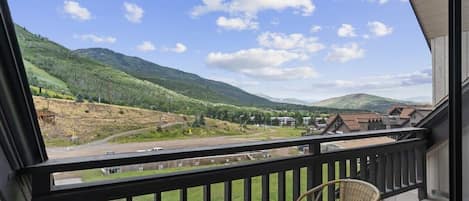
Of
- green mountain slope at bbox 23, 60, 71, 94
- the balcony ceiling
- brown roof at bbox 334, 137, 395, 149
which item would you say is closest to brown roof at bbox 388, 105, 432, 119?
brown roof at bbox 334, 137, 395, 149

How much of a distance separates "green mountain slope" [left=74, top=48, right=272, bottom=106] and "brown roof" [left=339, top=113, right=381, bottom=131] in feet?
2.29

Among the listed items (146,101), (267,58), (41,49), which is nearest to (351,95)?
(267,58)

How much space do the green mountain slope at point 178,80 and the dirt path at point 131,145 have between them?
0.30m

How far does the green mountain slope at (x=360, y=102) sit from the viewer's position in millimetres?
2797

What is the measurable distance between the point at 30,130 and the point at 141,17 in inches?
35.8

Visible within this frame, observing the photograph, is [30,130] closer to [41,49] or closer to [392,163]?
[41,49]

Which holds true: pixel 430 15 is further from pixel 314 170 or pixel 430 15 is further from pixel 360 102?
pixel 314 170

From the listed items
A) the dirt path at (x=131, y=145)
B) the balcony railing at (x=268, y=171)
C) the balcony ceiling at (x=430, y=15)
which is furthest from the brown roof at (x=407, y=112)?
the dirt path at (x=131, y=145)

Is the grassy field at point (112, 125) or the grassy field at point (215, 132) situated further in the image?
the grassy field at point (215, 132)

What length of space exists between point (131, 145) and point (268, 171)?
0.91m

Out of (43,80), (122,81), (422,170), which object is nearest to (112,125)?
(122,81)

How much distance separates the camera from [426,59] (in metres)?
2.87

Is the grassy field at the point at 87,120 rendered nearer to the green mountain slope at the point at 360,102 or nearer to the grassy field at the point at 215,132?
the grassy field at the point at 215,132

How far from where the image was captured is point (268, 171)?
219 centimetres
